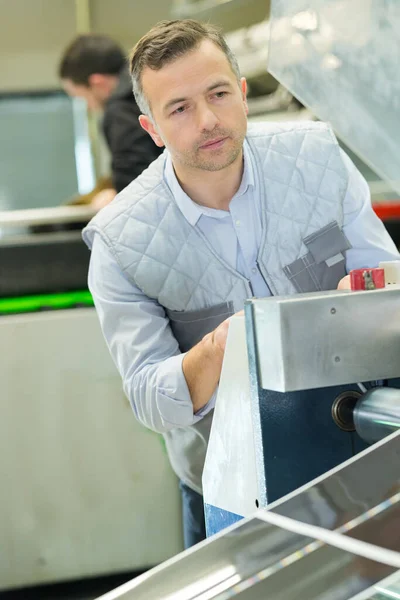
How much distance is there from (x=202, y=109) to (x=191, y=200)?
0.16 metres

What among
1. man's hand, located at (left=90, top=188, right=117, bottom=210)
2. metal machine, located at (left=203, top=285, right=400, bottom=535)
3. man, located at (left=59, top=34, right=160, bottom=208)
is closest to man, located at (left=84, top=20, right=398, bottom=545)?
metal machine, located at (left=203, top=285, right=400, bottom=535)

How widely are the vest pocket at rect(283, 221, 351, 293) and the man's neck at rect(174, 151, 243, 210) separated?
15cm

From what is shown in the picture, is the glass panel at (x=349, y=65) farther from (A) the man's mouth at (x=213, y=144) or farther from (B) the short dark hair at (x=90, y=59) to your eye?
(B) the short dark hair at (x=90, y=59)

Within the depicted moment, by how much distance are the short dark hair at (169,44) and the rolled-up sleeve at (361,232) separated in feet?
0.92

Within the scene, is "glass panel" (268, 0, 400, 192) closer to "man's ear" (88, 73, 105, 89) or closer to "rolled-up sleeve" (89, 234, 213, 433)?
"rolled-up sleeve" (89, 234, 213, 433)

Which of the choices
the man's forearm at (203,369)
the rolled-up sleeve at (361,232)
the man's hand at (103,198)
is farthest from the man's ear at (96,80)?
the man's forearm at (203,369)

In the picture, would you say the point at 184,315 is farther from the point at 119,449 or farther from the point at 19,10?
the point at 19,10

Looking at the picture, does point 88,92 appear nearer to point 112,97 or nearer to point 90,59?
point 90,59

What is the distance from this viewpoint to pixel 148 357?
1353 millimetres

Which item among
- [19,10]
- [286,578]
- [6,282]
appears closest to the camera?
[286,578]

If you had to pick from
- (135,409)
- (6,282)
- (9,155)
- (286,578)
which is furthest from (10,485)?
(9,155)

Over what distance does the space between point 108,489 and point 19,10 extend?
2722mm

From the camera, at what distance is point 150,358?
1.35 metres

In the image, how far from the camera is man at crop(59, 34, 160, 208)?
92.6 inches
